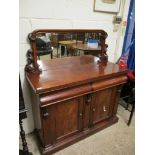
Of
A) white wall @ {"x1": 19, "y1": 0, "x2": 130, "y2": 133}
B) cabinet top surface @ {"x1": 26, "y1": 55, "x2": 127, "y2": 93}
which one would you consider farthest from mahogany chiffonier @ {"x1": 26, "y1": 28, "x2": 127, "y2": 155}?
white wall @ {"x1": 19, "y1": 0, "x2": 130, "y2": 133}

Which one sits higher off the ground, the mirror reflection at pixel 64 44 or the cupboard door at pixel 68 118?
the mirror reflection at pixel 64 44

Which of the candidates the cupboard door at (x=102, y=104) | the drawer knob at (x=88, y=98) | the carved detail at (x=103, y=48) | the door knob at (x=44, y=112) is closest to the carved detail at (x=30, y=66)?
the door knob at (x=44, y=112)

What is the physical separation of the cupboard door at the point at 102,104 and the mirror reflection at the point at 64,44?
0.56 m

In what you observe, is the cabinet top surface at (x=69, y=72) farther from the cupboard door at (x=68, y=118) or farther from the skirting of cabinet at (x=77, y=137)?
Result: the skirting of cabinet at (x=77, y=137)

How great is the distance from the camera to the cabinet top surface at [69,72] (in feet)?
3.84

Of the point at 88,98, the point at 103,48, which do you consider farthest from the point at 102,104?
the point at 103,48

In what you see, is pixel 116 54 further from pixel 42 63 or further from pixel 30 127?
pixel 30 127

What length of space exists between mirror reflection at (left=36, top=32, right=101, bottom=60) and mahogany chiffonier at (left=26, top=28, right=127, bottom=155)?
0.08m

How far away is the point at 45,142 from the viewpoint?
1.38 metres

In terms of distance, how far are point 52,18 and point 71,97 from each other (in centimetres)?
79

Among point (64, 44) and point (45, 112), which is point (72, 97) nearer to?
point (45, 112)

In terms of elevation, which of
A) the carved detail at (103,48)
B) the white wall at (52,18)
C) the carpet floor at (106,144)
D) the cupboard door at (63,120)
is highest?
the white wall at (52,18)

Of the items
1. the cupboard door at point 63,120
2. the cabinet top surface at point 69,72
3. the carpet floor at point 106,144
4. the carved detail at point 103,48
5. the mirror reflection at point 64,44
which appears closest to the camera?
the cabinet top surface at point 69,72

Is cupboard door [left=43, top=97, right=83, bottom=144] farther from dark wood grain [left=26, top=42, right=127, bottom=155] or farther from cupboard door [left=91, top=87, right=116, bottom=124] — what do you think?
cupboard door [left=91, top=87, right=116, bottom=124]
